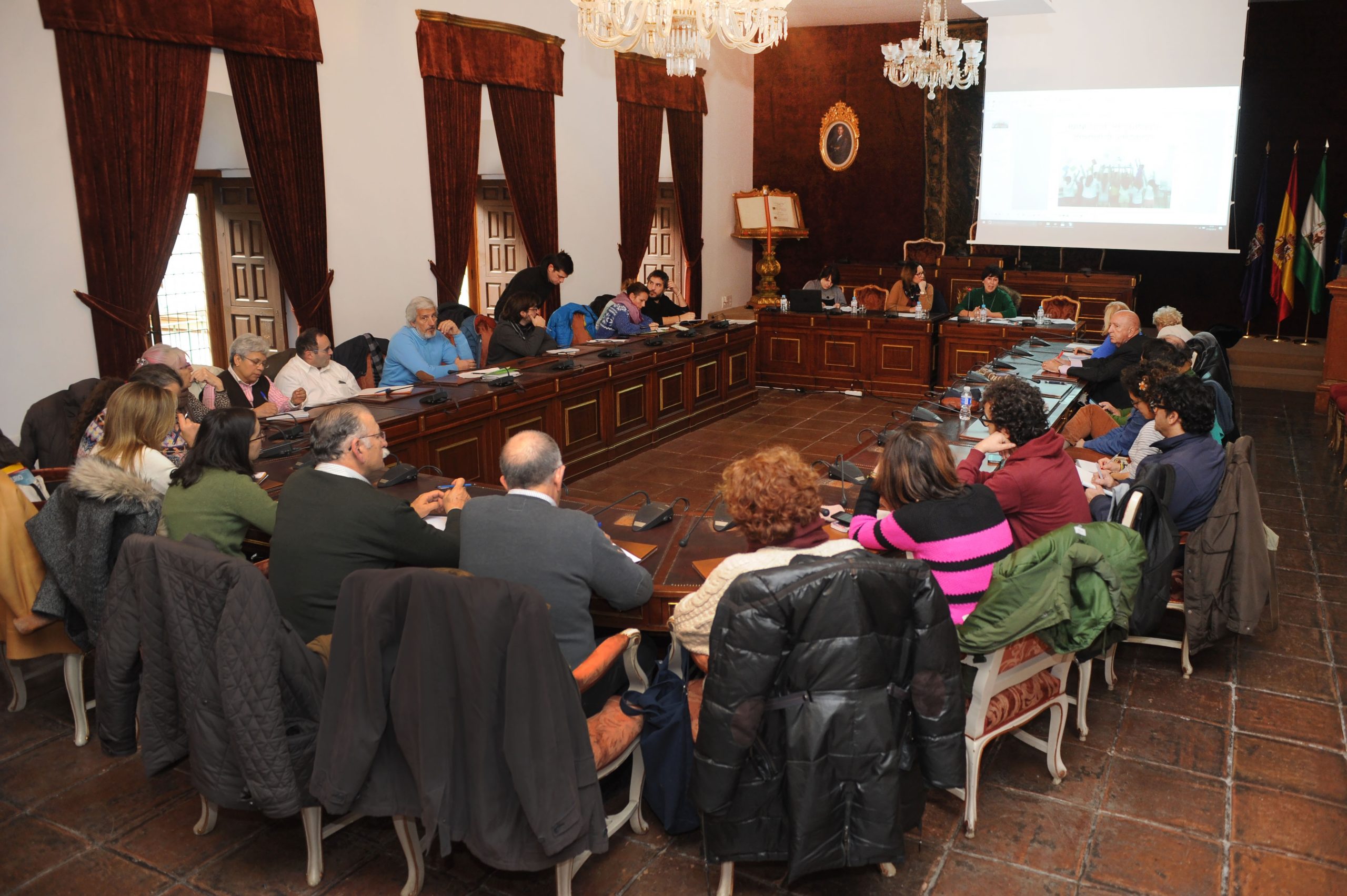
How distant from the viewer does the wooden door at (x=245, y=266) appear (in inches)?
281

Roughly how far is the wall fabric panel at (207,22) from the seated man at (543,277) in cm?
214

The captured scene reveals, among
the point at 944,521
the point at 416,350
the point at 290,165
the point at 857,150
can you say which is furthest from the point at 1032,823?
the point at 857,150

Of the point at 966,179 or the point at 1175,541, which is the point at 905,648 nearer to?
the point at 1175,541

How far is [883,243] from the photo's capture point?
38.7 ft

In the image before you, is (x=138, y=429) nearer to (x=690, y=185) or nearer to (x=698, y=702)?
(x=698, y=702)

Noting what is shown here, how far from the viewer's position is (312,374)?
5.32m

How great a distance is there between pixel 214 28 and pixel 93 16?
74 centimetres

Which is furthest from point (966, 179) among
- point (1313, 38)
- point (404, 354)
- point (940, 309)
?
point (404, 354)

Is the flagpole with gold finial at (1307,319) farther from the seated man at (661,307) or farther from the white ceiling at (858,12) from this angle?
the seated man at (661,307)

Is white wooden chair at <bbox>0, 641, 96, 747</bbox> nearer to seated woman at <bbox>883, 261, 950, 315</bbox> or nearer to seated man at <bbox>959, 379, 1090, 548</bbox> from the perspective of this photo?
seated man at <bbox>959, 379, 1090, 548</bbox>

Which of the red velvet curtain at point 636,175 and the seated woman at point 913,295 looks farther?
the red velvet curtain at point 636,175

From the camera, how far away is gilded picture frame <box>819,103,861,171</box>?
11.6 meters

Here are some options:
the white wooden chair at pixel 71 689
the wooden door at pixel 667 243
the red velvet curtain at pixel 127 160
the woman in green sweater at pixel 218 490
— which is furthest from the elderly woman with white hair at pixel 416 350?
the wooden door at pixel 667 243

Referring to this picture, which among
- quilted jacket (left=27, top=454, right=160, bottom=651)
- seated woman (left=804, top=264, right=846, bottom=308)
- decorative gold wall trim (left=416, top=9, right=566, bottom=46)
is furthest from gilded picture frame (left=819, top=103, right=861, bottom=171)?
quilted jacket (left=27, top=454, right=160, bottom=651)
